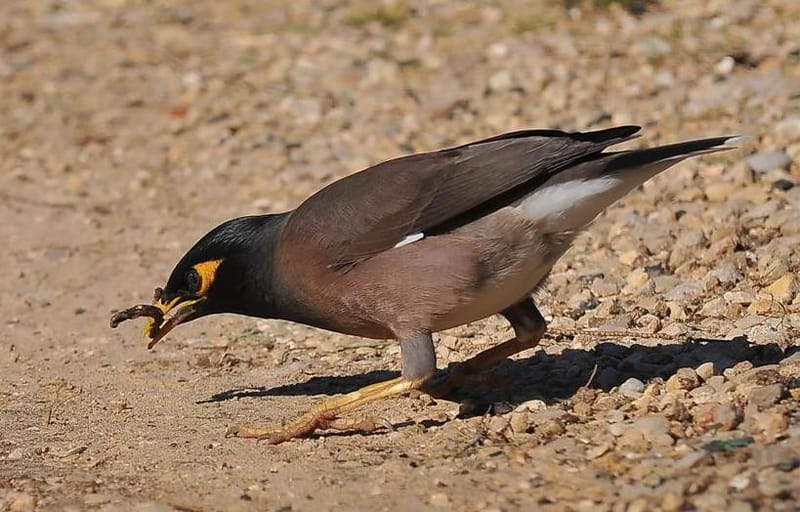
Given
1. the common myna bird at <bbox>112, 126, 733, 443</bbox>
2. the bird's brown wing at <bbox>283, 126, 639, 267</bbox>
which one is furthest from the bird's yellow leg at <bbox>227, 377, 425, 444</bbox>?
the bird's brown wing at <bbox>283, 126, 639, 267</bbox>

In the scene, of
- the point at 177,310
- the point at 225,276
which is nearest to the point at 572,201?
the point at 225,276

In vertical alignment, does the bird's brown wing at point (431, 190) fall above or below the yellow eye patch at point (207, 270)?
above

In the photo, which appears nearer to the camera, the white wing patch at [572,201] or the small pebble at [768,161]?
the white wing patch at [572,201]

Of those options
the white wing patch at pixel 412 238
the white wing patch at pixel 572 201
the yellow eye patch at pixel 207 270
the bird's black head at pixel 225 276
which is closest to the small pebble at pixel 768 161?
the white wing patch at pixel 572 201

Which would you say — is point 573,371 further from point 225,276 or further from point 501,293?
point 225,276

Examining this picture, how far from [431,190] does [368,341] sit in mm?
1712

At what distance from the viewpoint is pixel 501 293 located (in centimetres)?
613

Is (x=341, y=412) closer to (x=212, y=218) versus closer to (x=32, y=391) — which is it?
(x=32, y=391)

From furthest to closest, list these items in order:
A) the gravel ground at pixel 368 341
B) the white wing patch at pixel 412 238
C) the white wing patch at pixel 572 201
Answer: the white wing patch at pixel 412 238
the white wing patch at pixel 572 201
the gravel ground at pixel 368 341

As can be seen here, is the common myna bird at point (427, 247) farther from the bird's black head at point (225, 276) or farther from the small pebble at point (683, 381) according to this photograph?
the small pebble at point (683, 381)

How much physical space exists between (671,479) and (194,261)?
109 inches

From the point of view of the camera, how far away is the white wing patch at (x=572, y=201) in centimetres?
602

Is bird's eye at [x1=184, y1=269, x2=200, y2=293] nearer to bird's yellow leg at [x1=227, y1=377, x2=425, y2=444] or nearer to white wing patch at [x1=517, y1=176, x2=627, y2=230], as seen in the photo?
bird's yellow leg at [x1=227, y1=377, x2=425, y2=444]

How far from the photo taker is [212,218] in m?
10.1
